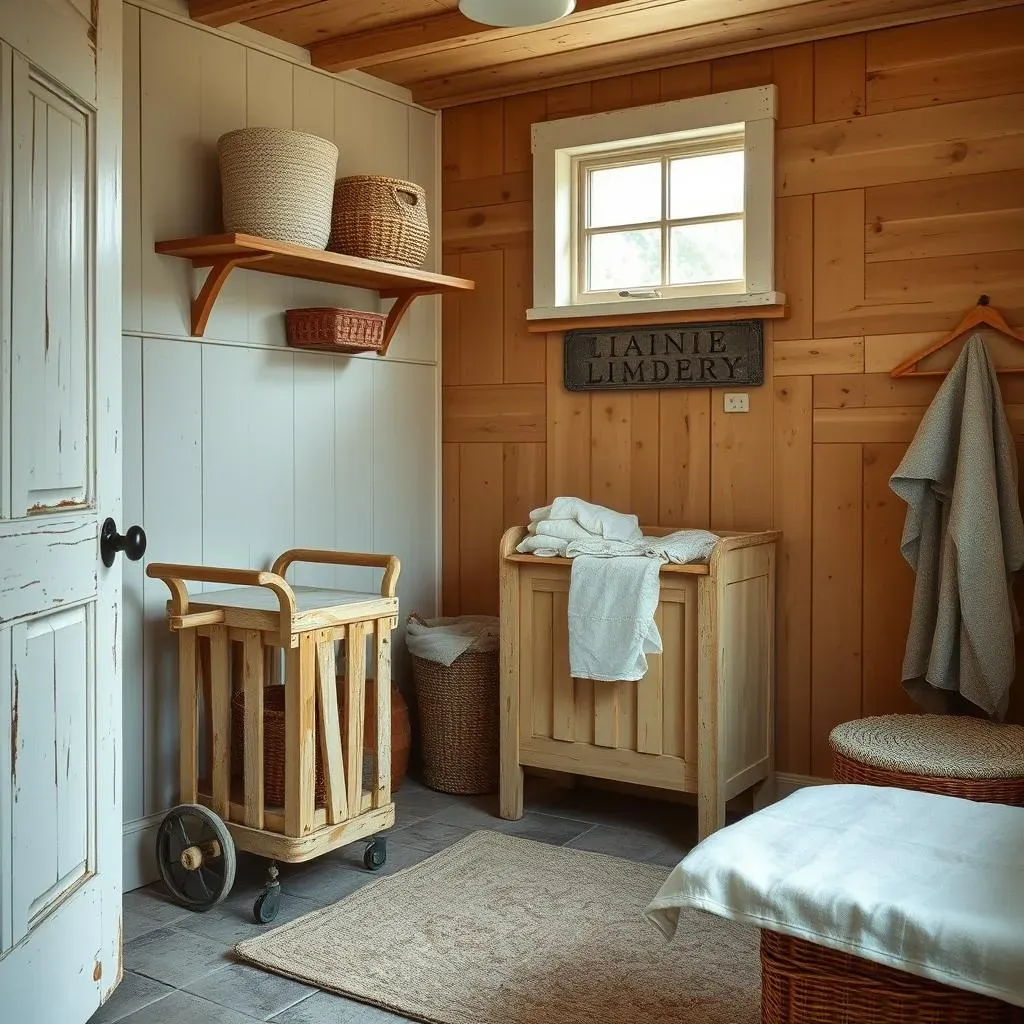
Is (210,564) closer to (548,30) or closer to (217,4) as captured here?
(217,4)

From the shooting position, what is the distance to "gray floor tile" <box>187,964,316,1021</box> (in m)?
2.35

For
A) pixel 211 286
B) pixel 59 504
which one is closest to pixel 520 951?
pixel 59 504

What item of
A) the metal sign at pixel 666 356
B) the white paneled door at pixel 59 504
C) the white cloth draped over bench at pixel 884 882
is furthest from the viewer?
the metal sign at pixel 666 356

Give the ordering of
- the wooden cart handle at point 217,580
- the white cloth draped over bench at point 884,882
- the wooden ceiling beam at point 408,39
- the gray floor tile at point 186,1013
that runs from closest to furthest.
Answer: the white cloth draped over bench at point 884,882 → the gray floor tile at point 186,1013 → the wooden cart handle at point 217,580 → the wooden ceiling beam at point 408,39

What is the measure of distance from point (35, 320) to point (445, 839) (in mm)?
1947

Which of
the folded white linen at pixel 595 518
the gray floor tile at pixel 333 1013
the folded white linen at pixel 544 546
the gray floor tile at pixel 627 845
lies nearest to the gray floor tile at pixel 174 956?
the gray floor tile at pixel 333 1013

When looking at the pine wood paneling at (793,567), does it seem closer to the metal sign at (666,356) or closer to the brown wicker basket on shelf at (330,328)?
the metal sign at (666,356)

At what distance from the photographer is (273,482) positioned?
3.47m

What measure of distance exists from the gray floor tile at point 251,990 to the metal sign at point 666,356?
2.05 m

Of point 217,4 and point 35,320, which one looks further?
point 217,4

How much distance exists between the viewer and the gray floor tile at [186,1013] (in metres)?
2.28

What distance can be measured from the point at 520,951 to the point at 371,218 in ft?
6.57

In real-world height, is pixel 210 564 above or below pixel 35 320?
below

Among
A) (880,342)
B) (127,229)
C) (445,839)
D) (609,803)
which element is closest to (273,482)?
(127,229)
